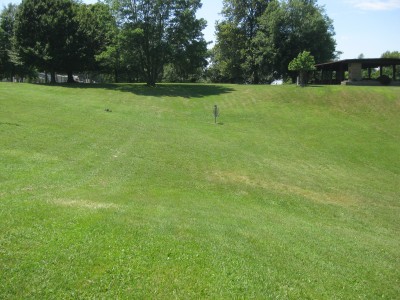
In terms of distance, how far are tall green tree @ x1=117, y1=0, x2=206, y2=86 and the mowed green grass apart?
2195 cm

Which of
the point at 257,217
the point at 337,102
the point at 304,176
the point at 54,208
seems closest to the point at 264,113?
the point at 337,102

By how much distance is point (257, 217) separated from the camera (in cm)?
1188

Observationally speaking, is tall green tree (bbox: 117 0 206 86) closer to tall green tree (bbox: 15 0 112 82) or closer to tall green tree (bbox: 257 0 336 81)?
tall green tree (bbox: 15 0 112 82)

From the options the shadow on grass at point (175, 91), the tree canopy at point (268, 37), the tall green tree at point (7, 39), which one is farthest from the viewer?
the tree canopy at point (268, 37)

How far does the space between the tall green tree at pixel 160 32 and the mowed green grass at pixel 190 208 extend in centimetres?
2195

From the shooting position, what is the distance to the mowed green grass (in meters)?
6.90

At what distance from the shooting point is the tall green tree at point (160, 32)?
5066 cm

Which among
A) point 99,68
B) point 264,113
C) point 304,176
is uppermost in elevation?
point 99,68

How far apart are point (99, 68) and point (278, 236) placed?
180 ft

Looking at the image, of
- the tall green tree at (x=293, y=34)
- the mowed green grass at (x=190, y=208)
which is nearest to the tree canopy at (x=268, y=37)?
the tall green tree at (x=293, y=34)

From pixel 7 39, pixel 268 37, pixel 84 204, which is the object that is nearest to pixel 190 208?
pixel 84 204

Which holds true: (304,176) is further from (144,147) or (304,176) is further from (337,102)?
(337,102)

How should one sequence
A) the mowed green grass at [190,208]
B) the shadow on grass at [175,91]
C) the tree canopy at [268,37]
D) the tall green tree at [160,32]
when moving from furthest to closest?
1. the tree canopy at [268,37]
2. the tall green tree at [160,32]
3. the shadow on grass at [175,91]
4. the mowed green grass at [190,208]

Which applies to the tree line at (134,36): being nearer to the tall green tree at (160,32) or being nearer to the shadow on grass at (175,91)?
the tall green tree at (160,32)
